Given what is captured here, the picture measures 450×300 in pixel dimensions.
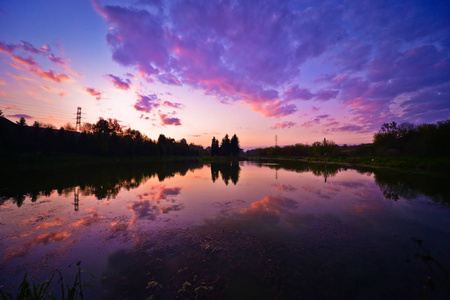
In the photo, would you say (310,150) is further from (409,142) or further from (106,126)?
(106,126)

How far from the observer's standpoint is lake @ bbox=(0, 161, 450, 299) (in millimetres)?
4113

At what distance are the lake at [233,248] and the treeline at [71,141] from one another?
162ft

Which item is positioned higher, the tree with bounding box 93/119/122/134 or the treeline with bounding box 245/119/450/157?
the tree with bounding box 93/119/122/134

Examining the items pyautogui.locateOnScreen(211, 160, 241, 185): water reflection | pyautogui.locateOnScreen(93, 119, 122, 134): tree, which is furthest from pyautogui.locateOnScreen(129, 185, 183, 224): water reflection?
pyautogui.locateOnScreen(93, 119, 122, 134): tree

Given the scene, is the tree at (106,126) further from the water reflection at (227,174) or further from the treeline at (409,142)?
the treeline at (409,142)

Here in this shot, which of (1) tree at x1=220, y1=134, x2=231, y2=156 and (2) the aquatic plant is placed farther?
(1) tree at x1=220, y1=134, x2=231, y2=156

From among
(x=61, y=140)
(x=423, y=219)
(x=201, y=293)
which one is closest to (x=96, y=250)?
(x=201, y=293)

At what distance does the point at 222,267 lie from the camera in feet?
15.9

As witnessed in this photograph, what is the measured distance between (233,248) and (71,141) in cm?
6901

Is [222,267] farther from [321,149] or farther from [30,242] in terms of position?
[321,149]

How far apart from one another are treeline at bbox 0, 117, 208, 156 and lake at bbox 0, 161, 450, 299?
49.2 m

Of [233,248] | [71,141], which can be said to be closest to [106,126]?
[71,141]

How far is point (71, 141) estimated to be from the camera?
55281 millimetres

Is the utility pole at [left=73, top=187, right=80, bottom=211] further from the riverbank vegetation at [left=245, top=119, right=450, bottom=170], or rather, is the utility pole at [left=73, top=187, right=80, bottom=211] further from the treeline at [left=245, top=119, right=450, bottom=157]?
the treeline at [left=245, top=119, right=450, bottom=157]
